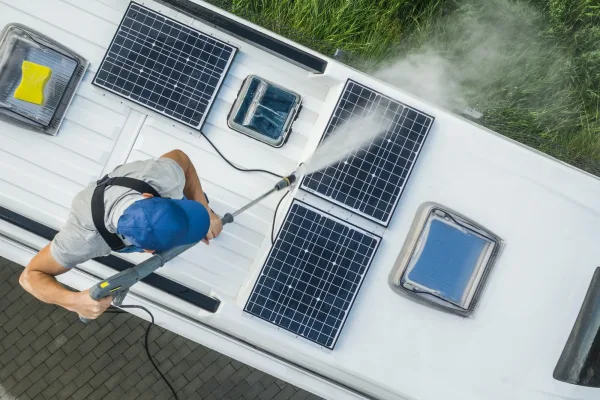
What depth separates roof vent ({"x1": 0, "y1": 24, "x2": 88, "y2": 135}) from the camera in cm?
471

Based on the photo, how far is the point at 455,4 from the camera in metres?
7.91

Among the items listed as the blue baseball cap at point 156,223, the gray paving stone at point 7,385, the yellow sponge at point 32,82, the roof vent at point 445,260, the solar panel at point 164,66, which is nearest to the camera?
the blue baseball cap at point 156,223

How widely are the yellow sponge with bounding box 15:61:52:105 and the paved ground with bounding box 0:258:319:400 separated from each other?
4240mm

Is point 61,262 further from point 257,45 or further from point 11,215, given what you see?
point 257,45

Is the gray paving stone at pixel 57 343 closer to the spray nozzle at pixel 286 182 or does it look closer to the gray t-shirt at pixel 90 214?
the gray t-shirt at pixel 90 214

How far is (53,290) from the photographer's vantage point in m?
3.98

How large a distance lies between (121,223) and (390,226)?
2.46 m

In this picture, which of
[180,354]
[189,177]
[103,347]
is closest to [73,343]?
[103,347]

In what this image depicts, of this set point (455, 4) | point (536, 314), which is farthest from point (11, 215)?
point (455, 4)

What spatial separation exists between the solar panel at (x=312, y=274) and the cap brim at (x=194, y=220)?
37.2 inches

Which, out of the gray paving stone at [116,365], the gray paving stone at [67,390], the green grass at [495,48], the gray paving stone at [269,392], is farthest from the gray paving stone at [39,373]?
the green grass at [495,48]

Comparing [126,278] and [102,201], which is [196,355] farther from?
[102,201]

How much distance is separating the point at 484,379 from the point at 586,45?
588cm

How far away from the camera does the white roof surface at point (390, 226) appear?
4.71 meters
